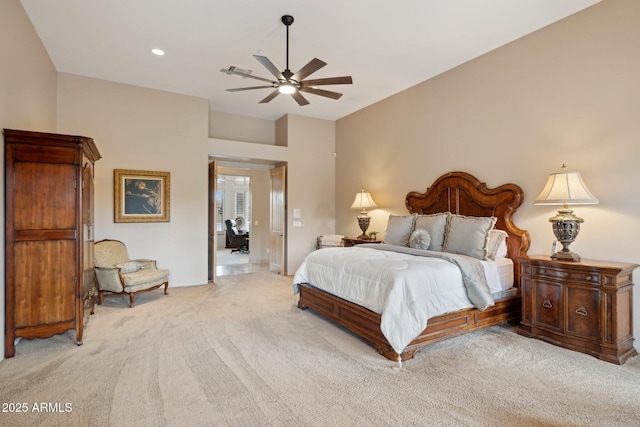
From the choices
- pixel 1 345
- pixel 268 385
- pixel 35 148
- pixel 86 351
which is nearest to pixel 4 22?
pixel 35 148

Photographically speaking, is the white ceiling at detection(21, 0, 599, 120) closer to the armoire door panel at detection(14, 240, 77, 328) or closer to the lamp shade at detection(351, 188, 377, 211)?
the lamp shade at detection(351, 188, 377, 211)

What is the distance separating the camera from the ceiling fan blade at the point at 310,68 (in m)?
2.98

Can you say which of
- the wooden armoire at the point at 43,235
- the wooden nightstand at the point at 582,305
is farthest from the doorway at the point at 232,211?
the wooden nightstand at the point at 582,305

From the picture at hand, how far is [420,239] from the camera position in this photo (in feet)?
13.3

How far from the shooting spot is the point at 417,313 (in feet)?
9.18

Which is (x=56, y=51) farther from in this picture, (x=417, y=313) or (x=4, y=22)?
(x=417, y=313)

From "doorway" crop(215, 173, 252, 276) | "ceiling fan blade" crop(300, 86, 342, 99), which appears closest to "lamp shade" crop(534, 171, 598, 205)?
"ceiling fan blade" crop(300, 86, 342, 99)

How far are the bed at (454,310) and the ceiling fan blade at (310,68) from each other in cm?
201

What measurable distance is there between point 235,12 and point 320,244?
14.5ft

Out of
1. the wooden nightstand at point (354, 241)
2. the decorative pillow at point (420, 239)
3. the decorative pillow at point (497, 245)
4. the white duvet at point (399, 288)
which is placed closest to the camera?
the white duvet at point (399, 288)

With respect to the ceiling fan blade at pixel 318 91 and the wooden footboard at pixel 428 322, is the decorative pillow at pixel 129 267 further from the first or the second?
the ceiling fan blade at pixel 318 91

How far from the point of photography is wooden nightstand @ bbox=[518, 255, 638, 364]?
2.76m

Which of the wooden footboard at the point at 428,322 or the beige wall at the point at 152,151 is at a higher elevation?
the beige wall at the point at 152,151

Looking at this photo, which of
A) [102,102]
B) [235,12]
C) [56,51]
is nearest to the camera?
[235,12]
